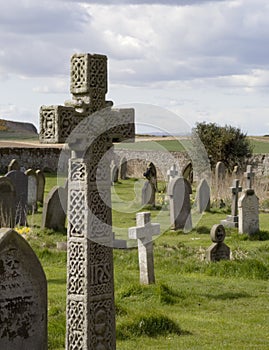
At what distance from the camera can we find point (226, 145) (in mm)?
37188

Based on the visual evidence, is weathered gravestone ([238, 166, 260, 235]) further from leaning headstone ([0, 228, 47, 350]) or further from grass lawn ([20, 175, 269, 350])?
leaning headstone ([0, 228, 47, 350])

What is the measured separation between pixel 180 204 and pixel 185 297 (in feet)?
29.6

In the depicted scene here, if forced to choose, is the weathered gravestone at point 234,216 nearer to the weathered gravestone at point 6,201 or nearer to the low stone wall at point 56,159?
the weathered gravestone at point 6,201

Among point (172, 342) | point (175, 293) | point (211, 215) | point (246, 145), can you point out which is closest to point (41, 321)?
point (172, 342)

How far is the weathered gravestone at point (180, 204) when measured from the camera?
2095 cm

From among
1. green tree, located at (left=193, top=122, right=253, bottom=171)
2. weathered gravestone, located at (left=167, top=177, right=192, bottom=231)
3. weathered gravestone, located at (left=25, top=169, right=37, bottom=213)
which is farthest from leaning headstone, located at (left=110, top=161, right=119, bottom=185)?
weathered gravestone, located at (left=167, top=177, right=192, bottom=231)

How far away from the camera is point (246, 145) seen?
123 feet

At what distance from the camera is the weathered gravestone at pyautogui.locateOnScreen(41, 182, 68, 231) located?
19.5 meters

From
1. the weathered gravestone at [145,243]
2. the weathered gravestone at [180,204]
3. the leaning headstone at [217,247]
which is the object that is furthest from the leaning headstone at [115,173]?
the weathered gravestone at [145,243]

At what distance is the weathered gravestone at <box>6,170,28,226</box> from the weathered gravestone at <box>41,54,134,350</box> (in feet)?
41.9

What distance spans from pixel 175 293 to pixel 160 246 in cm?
542

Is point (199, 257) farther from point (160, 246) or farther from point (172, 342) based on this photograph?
point (172, 342)

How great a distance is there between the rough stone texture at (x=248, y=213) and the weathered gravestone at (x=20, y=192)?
5.38m

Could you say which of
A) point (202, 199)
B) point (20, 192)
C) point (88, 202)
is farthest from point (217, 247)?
point (202, 199)
